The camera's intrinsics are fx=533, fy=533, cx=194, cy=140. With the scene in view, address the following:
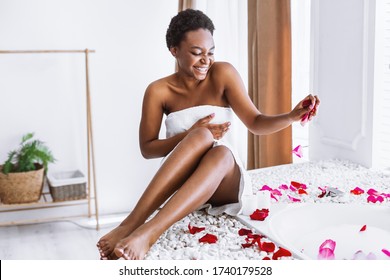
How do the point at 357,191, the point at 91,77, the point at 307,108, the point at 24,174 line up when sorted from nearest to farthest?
the point at 307,108 → the point at 357,191 → the point at 24,174 → the point at 91,77

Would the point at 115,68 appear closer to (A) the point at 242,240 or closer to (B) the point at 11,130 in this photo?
(B) the point at 11,130

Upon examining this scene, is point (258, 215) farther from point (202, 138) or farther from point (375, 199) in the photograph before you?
point (375, 199)

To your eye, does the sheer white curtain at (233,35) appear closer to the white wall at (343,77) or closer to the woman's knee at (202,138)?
the white wall at (343,77)

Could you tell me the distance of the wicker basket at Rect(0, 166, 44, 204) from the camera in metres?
3.51

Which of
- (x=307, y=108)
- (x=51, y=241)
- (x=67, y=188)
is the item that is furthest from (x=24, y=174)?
(x=307, y=108)

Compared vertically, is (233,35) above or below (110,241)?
above

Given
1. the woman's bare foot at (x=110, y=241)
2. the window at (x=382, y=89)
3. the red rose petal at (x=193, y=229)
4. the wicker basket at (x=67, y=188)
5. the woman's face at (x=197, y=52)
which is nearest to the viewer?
the woman's bare foot at (x=110, y=241)

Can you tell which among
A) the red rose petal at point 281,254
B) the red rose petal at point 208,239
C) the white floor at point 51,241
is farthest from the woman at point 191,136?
the white floor at point 51,241

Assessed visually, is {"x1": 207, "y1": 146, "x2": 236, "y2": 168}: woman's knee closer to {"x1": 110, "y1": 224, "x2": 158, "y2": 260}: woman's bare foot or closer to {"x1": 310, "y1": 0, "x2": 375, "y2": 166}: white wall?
{"x1": 110, "y1": 224, "x2": 158, "y2": 260}: woman's bare foot

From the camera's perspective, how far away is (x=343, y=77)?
9.50 ft

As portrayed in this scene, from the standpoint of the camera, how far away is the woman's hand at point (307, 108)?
1924 millimetres

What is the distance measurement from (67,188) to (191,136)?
6.60 feet

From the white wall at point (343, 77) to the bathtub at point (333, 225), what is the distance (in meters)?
0.66

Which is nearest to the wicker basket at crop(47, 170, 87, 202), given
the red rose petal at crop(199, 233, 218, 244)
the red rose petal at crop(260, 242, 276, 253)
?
the red rose petal at crop(199, 233, 218, 244)
